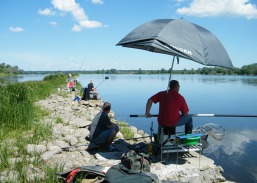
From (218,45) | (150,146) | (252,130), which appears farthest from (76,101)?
(218,45)

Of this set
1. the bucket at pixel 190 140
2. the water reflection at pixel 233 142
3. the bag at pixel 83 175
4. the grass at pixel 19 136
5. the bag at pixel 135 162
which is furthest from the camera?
the water reflection at pixel 233 142

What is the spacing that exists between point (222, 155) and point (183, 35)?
4369mm

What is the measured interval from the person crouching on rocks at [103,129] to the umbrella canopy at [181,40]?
62.7 inches

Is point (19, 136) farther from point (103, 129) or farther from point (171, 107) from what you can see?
point (171, 107)

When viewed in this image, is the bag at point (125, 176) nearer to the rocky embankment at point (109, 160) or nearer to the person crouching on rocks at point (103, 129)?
the rocky embankment at point (109, 160)

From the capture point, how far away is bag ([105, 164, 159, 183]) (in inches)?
151

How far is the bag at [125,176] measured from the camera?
384cm

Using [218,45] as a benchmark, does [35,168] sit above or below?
below

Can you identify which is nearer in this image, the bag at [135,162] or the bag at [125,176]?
the bag at [125,176]

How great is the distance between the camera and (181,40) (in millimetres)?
4777

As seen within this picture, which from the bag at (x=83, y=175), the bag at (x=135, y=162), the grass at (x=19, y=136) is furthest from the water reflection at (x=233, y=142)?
the grass at (x=19, y=136)

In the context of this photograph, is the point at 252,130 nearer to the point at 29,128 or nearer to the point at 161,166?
the point at 161,166

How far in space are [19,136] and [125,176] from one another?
11.8ft

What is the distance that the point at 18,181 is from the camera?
3.97m
